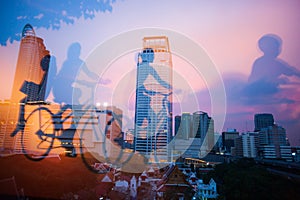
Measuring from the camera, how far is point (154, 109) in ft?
76.8

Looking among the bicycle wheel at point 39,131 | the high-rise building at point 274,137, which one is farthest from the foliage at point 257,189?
the high-rise building at point 274,137

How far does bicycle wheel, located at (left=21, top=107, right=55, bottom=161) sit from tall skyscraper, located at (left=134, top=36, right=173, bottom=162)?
405 inches

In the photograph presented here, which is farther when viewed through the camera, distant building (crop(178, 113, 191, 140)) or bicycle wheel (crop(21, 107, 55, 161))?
distant building (crop(178, 113, 191, 140))

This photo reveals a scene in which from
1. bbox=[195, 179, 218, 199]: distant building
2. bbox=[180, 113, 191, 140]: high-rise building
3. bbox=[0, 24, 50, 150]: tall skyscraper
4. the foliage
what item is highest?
bbox=[0, 24, 50, 150]: tall skyscraper

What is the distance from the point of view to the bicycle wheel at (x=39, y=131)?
14953 millimetres

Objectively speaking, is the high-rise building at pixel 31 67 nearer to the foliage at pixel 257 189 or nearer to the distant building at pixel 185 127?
the foliage at pixel 257 189

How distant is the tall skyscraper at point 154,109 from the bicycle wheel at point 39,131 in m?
10.3

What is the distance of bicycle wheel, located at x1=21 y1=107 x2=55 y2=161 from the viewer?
15.0 metres

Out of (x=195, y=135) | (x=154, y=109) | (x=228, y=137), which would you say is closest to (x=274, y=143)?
(x=195, y=135)

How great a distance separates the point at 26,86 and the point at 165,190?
1822 cm

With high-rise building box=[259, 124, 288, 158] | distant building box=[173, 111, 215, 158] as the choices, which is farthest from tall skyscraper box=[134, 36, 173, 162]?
high-rise building box=[259, 124, 288, 158]

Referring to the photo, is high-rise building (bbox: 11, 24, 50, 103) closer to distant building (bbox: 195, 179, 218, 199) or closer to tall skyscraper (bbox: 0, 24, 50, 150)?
tall skyscraper (bbox: 0, 24, 50, 150)

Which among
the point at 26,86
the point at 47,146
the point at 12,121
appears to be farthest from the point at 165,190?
the point at 26,86

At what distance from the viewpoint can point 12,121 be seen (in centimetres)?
1508
